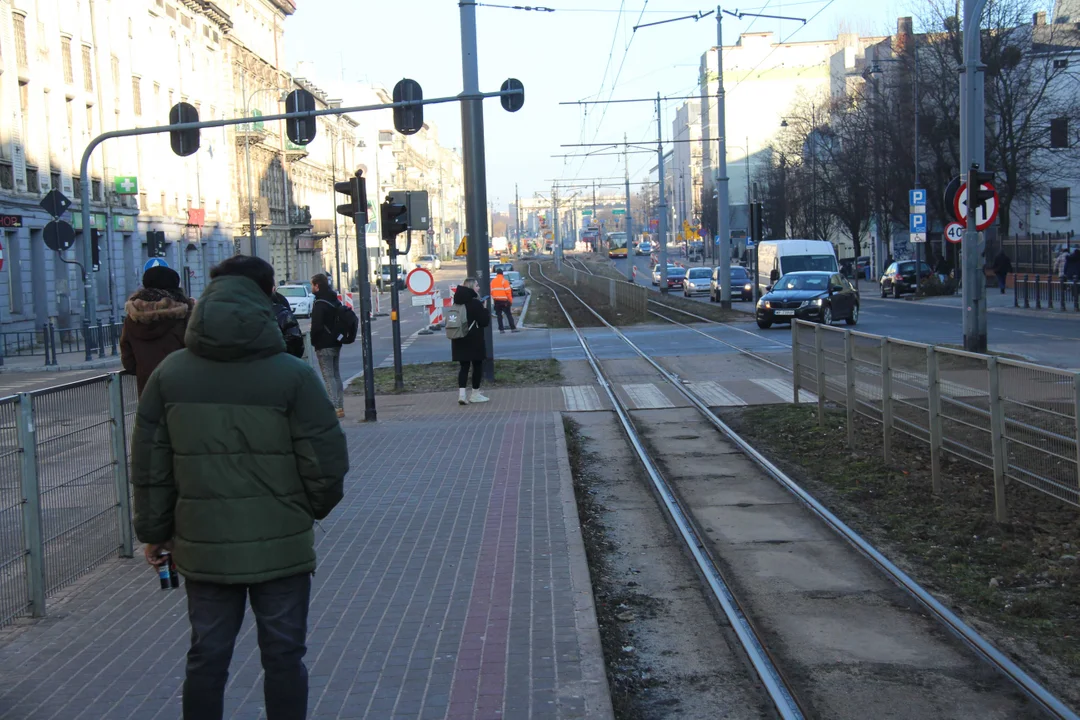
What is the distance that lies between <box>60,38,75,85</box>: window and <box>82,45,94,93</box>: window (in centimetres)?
93

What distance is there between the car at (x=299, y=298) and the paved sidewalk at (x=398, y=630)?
41.0 metres

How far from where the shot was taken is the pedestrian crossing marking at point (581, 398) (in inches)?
636

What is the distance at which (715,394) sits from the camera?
1692cm

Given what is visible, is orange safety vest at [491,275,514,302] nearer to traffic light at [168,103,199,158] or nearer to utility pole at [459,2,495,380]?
traffic light at [168,103,199,158]

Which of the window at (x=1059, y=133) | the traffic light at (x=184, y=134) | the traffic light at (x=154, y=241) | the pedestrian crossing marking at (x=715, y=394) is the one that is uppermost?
the window at (x=1059, y=133)

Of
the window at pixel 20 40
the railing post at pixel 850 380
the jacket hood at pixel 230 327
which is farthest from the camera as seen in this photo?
the window at pixel 20 40

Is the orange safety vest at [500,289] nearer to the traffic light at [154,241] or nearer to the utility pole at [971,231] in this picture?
the traffic light at [154,241]

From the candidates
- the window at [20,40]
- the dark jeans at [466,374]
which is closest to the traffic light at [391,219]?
the dark jeans at [466,374]

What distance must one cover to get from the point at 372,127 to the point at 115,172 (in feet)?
242

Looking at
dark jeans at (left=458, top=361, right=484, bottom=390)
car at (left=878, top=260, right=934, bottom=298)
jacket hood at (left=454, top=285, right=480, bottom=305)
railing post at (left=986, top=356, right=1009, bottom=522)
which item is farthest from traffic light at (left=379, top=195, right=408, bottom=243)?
car at (left=878, top=260, right=934, bottom=298)

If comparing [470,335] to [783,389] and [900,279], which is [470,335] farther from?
[900,279]

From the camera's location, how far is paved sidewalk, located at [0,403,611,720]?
491 centimetres

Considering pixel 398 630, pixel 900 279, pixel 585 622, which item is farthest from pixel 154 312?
pixel 900 279

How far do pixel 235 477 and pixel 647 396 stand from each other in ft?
44.5
